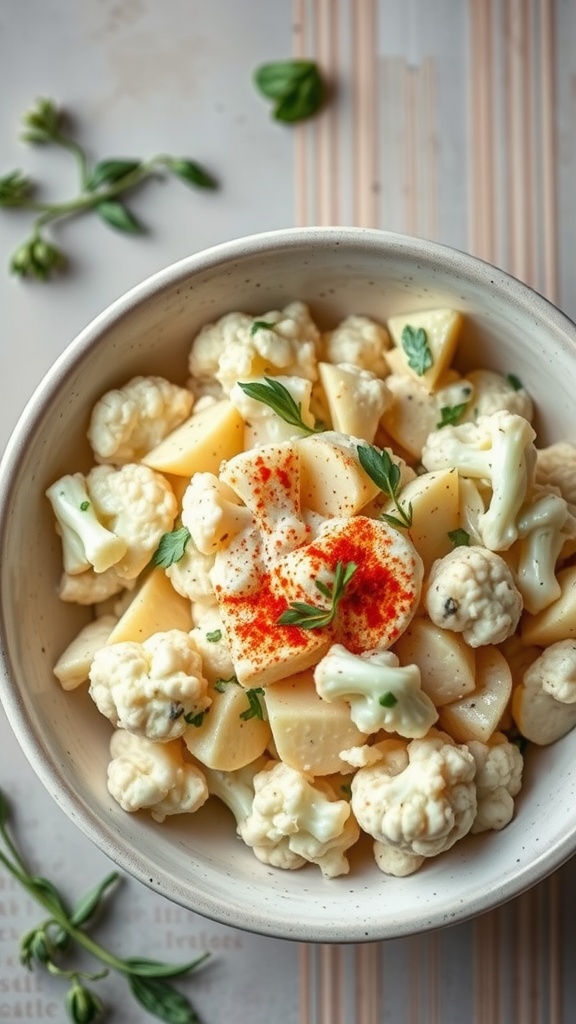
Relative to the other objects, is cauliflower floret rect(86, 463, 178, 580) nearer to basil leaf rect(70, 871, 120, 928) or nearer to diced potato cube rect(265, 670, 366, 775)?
diced potato cube rect(265, 670, 366, 775)

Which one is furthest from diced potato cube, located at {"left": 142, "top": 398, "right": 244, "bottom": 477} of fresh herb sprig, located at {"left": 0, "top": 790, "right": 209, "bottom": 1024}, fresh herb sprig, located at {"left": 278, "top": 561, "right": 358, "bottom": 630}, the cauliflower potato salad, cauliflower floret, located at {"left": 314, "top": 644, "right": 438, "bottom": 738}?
fresh herb sprig, located at {"left": 0, "top": 790, "right": 209, "bottom": 1024}

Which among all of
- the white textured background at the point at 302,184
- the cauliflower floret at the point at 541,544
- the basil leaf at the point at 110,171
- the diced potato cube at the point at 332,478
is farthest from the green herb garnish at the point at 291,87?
the cauliflower floret at the point at 541,544

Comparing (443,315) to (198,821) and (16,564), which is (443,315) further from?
(198,821)

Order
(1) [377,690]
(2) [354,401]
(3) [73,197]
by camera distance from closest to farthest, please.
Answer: (1) [377,690], (2) [354,401], (3) [73,197]

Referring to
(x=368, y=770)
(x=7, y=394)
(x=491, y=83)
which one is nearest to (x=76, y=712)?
(x=368, y=770)

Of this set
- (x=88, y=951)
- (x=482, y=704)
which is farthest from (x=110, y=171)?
(x=88, y=951)

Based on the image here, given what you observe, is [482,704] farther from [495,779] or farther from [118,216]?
[118,216]

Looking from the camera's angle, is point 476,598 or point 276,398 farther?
point 276,398
